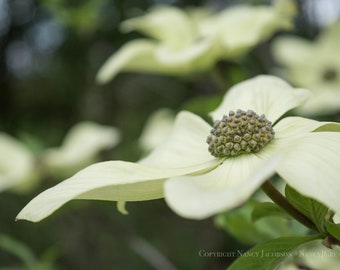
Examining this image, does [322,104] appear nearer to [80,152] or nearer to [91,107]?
[80,152]

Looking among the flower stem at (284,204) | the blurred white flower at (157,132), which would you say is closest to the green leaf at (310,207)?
the flower stem at (284,204)

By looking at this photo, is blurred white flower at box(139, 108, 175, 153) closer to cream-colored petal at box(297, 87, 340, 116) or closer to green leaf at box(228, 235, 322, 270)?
cream-colored petal at box(297, 87, 340, 116)

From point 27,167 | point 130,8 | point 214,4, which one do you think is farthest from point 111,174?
point 130,8

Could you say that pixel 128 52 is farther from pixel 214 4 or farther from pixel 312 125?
pixel 214 4

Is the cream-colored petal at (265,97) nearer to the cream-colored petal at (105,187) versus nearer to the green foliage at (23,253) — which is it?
the cream-colored petal at (105,187)

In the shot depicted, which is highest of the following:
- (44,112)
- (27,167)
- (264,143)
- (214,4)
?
(264,143)

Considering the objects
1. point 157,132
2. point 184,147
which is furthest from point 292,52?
point 184,147
